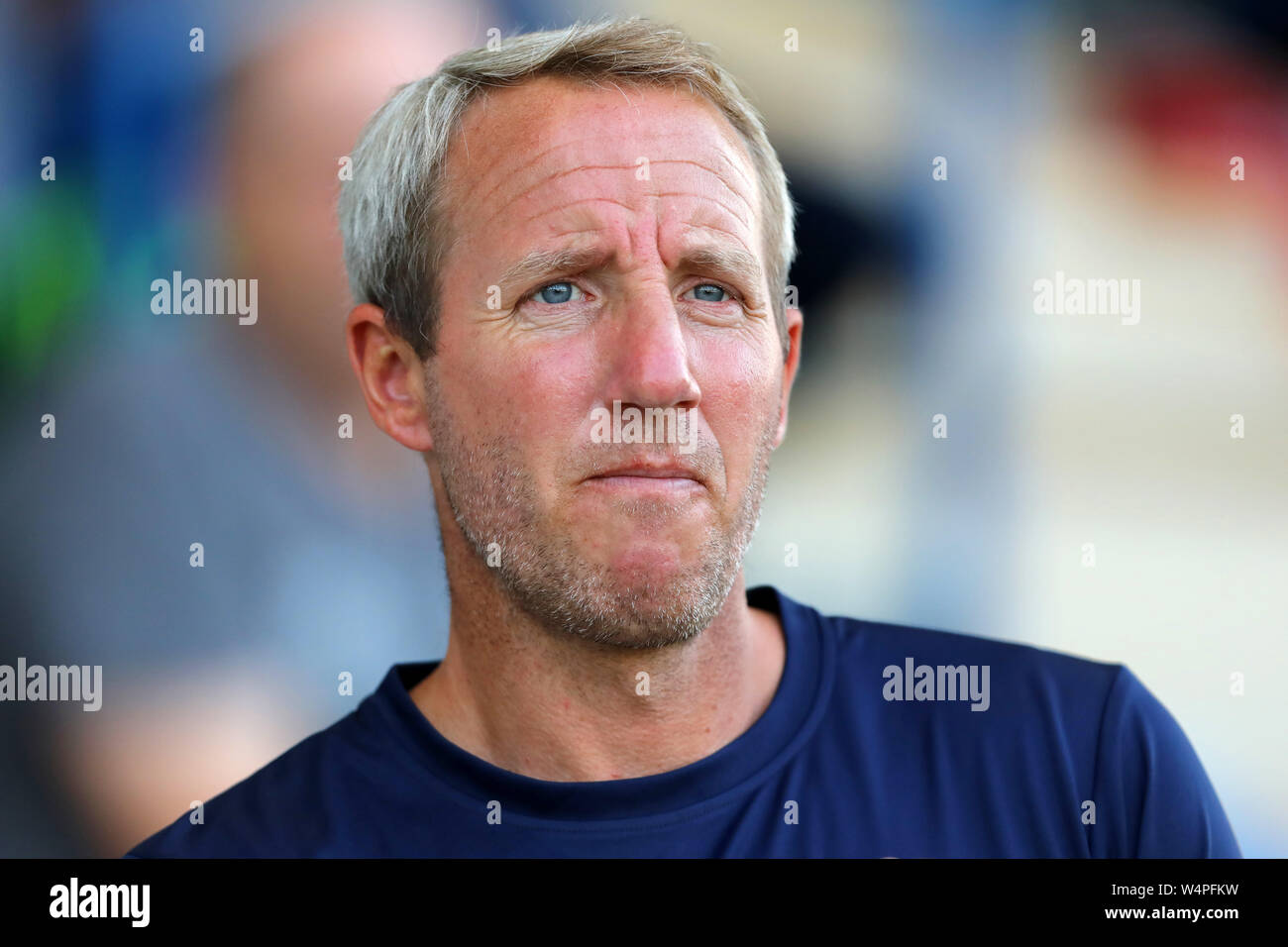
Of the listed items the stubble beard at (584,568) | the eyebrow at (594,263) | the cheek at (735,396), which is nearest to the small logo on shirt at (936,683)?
the stubble beard at (584,568)

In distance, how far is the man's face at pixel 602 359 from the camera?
6.52 ft

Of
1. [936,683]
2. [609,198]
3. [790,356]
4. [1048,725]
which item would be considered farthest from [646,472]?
[1048,725]

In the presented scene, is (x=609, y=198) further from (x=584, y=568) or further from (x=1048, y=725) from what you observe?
(x=1048, y=725)

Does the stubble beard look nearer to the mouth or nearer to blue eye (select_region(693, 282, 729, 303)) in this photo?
the mouth

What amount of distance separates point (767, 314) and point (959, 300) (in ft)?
4.05

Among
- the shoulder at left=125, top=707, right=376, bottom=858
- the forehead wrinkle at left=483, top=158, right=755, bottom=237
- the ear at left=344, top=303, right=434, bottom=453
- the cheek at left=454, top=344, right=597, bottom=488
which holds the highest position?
the forehead wrinkle at left=483, top=158, right=755, bottom=237

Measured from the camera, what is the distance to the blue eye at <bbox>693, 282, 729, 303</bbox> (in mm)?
2141

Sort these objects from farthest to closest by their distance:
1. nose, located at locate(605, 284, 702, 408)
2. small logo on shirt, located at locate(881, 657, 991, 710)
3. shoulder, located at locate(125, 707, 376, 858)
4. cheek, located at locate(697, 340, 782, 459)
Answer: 1. small logo on shirt, located at locate(881, 657, 991, 710)
2. shoulder, located at locate(125, 707, 376, 858)
3. cheek, located at locate(697, 340, 782, 459)
4. nose, located at locate(605, 284, 702, 408)

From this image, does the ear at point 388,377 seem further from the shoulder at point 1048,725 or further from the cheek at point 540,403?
the shoulder at point 1048,725

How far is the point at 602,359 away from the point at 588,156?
1.24 feet

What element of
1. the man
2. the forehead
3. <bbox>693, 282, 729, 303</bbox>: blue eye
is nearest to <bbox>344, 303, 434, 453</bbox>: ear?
the man

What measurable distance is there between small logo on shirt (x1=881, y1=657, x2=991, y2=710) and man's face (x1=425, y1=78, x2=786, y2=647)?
466mm

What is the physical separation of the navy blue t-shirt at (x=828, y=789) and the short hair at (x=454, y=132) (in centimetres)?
73

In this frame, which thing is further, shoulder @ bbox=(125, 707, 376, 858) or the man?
shoulder @ bbox=(125, 707, 376, 858)
